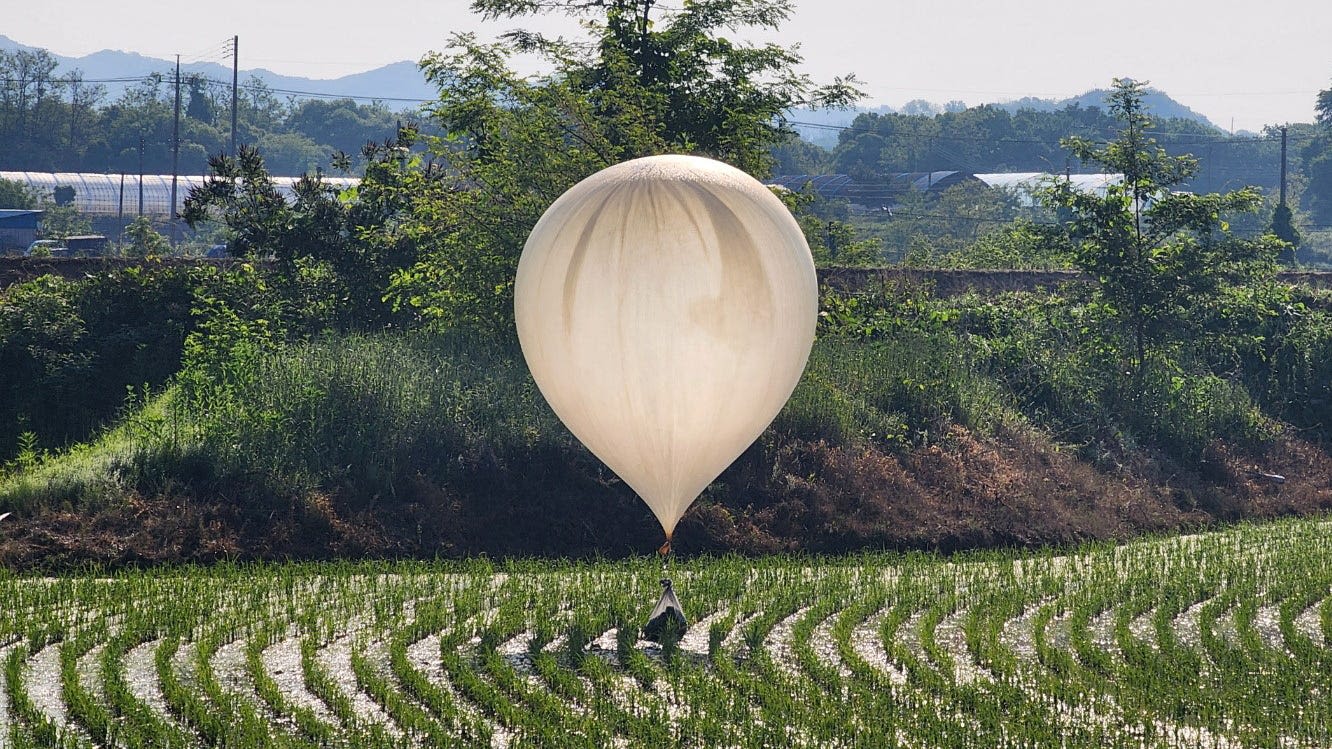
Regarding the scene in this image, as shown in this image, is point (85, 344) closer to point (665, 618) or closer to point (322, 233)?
point (322, 233)

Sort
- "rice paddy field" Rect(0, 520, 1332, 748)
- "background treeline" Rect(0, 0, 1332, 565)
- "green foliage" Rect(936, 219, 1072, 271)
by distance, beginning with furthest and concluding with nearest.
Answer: "green foliage" Rect(936, 219, 1072, 271) → "background treeline" Rect(0, 0, 1332, 565) → "rice paddy field" Rect(0, 520, 1332, 748)

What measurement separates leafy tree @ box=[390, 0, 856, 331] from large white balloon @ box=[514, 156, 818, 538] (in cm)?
1088

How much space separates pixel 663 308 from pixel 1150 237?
18025 millimetres

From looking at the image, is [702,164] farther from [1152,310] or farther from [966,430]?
[1152,310]

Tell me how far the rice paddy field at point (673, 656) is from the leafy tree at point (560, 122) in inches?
312

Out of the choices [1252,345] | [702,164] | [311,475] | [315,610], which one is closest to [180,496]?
[311,475]

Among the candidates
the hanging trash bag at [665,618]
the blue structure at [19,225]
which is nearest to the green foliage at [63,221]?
the blue structure at [19,225]

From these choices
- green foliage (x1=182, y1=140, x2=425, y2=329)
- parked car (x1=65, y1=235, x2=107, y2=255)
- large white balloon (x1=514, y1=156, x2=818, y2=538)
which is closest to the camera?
large white balloon (x1=514, y1=156, x2=818, y2=538)

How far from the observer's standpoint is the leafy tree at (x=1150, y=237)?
28.1 m

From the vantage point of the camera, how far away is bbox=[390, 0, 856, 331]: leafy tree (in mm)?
24953

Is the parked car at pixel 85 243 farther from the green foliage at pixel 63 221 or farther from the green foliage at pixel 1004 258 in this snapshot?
the green foliage at pixel 1004 258

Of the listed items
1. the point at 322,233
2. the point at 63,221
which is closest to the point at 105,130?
the point at 63,221

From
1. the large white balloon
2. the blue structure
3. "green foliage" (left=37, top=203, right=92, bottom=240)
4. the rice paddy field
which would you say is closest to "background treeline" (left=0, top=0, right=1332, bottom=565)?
the rice paddy field

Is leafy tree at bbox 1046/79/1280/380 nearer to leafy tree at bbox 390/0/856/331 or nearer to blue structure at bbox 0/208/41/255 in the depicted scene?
leafy tree at bbox 390/0/856/331
